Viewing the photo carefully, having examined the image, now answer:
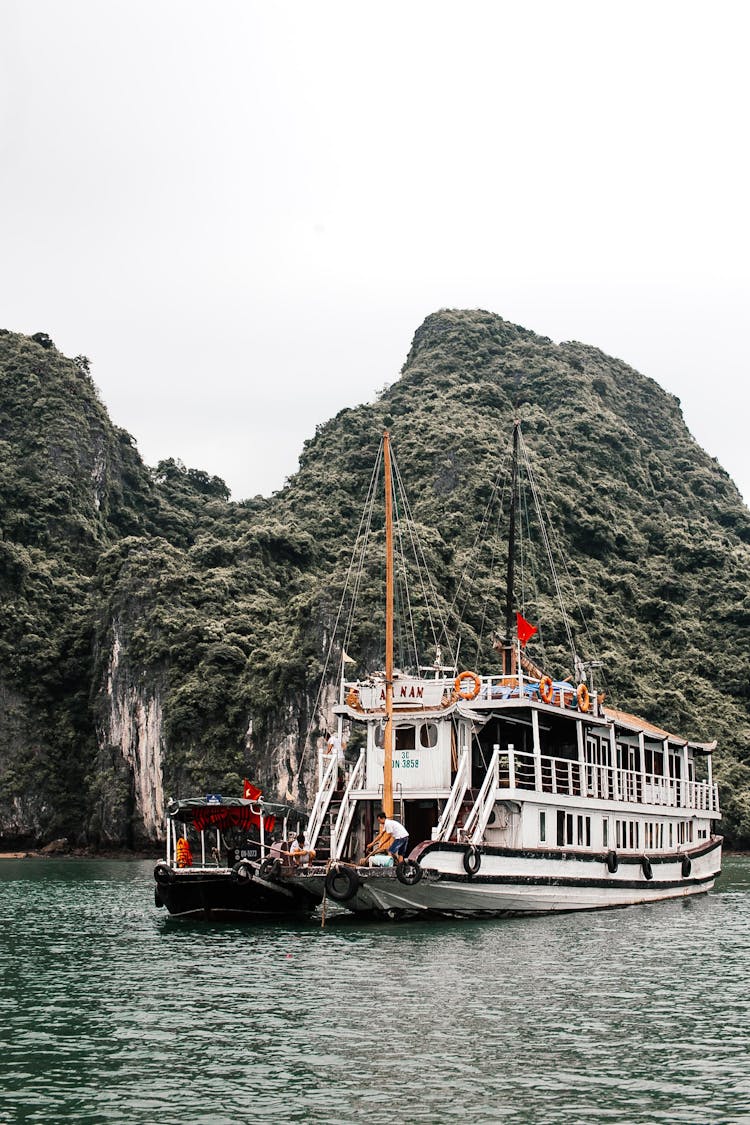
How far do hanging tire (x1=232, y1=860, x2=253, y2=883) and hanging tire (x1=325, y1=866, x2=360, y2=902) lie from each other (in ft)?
7.41

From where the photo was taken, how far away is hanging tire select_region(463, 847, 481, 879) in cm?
2625

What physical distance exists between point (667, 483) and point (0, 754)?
54.7m

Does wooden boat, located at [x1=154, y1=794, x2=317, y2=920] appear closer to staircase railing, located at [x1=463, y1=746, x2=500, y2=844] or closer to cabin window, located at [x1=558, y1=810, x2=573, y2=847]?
staircase railing, located at [x1=463, y1=746, x2=500, y2=844]

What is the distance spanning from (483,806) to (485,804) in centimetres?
12

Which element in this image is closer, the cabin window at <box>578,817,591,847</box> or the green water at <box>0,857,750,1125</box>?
the green water at <box>0,857,750,1125</box>

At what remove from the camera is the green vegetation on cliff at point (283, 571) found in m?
68.1

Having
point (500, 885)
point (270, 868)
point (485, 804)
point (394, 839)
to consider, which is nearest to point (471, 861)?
point (500, 885)

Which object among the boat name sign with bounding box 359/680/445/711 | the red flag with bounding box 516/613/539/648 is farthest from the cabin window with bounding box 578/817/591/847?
the boat name sign with bounding box 359/680/445/711

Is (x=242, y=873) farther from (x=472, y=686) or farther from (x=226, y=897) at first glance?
(x=472, y=686)

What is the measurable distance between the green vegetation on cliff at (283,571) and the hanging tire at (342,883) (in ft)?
123

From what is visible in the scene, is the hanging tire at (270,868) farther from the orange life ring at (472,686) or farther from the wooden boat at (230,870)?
the orange life ring at (472,686)

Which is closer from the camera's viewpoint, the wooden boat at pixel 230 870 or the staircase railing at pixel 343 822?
the wooden boat at pixel 230 870

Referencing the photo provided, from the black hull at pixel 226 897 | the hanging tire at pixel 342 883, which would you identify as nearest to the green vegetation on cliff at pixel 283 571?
the black hull at pixel 226 897

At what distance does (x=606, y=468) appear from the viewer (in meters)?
93.6
